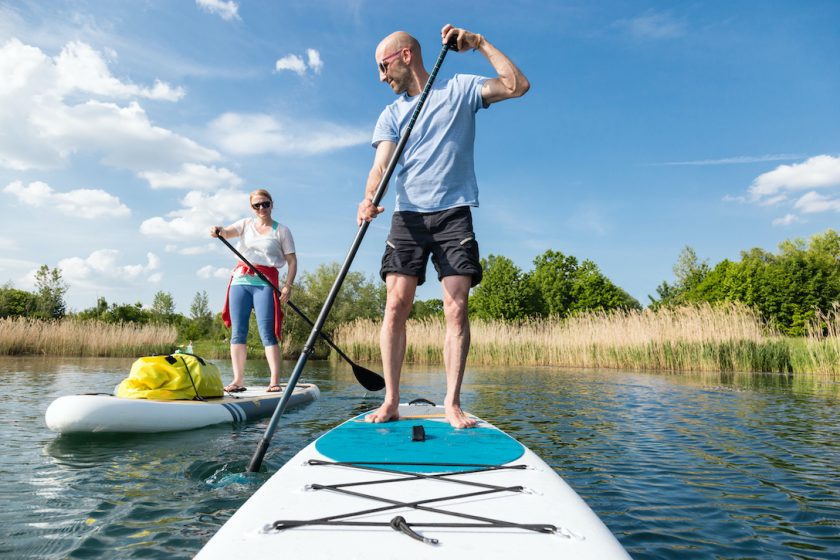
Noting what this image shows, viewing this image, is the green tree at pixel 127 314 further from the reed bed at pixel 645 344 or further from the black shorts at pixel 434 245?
the black shorts at pixel 434 245

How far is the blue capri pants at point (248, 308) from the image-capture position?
18.5 ft

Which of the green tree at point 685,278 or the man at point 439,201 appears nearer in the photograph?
the man at point 439,201

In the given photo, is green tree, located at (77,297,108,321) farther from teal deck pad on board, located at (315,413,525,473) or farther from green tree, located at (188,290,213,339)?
teal deck pad on board, located at (315,413,525,473)

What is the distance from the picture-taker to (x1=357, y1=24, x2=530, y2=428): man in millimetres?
3240

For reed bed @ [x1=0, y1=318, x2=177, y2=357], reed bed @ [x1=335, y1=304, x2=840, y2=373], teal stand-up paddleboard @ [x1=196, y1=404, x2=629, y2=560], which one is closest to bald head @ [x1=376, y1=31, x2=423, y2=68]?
teal stand-up paddleboard @ [x1=196, y1=404, x2=629, y2=560]

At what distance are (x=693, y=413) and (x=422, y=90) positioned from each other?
4576 millimetres

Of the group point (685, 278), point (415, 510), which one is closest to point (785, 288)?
point (685, 278)

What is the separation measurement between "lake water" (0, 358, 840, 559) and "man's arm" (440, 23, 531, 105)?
2274 millimetres

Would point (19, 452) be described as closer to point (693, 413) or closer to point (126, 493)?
point (126, 493)

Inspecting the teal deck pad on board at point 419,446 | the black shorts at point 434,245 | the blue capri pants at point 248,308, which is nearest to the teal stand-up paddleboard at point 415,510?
the teal deck pad on board at point 419,446

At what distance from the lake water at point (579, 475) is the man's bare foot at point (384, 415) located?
2.13 feet

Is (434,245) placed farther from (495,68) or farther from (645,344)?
(645,344)

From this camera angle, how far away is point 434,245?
336cm

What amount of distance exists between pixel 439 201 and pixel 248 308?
3.20 metres
